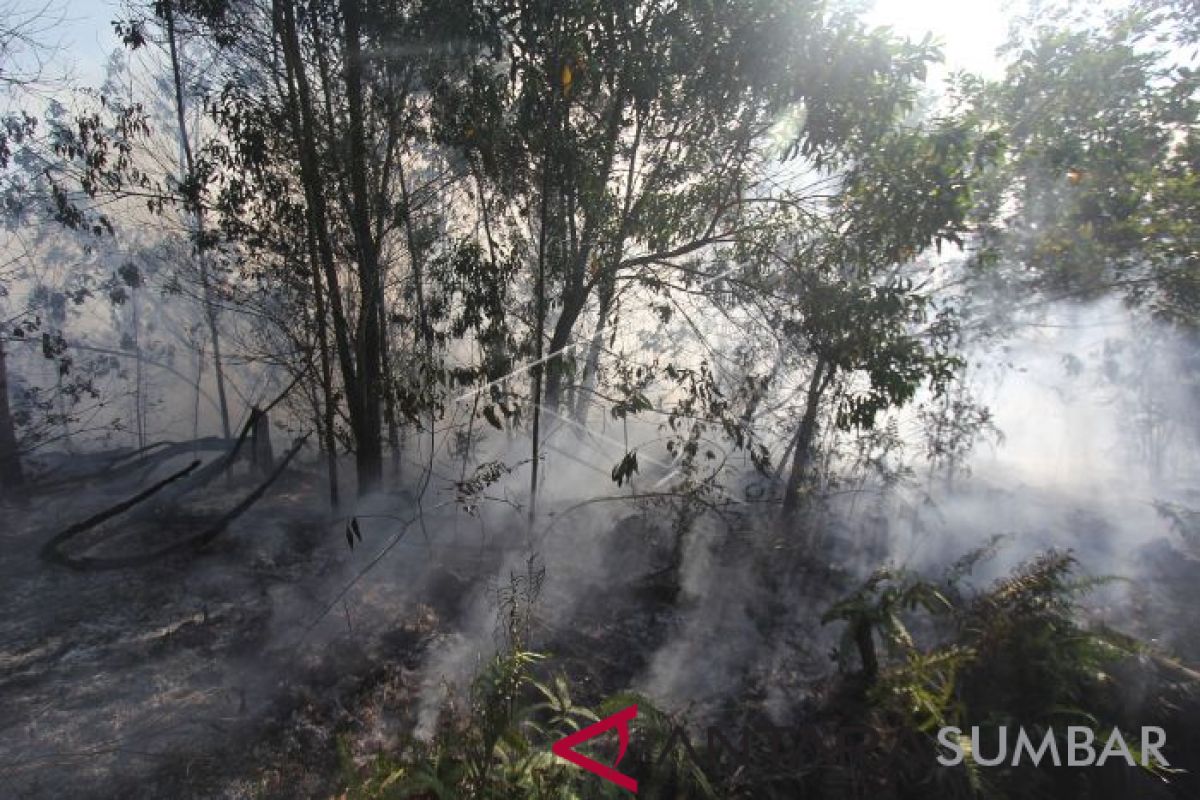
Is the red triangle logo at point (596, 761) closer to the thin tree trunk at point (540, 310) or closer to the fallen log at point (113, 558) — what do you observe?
the thin tree trunk at point (540, 310)

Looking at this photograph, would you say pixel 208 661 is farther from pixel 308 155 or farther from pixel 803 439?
pixel 803 439

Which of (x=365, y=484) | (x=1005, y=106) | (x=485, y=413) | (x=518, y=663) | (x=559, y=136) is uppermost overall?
(x=1005, y=106)

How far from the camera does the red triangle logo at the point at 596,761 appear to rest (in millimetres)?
3027

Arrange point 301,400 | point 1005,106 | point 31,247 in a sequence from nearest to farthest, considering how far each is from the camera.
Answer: point 1005,106 → point 301,400 → point 31,247

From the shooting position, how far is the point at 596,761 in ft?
10.4

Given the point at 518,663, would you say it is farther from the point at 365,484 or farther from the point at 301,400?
the point at 301,400

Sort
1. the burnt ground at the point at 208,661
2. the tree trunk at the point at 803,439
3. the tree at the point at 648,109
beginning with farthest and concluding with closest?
the tree trunk at the point at 803,439
the tree at the point at 648,109
the burnt ground at the point at 208,661

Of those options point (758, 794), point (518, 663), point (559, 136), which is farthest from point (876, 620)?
point (559, 136)

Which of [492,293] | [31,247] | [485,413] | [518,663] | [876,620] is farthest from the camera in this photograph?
[31,247]

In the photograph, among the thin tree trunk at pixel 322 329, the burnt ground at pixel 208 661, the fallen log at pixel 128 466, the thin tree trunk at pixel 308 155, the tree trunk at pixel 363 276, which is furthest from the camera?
the fallen log at pixel 128 466

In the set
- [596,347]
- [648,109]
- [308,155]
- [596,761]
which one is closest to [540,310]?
[648,109]

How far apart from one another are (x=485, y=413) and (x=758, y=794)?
11.5 feet

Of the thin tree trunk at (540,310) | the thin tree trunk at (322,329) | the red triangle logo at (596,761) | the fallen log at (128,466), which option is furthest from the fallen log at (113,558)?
the red triangle logo at (596,761)

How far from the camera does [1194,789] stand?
10.3 ft
